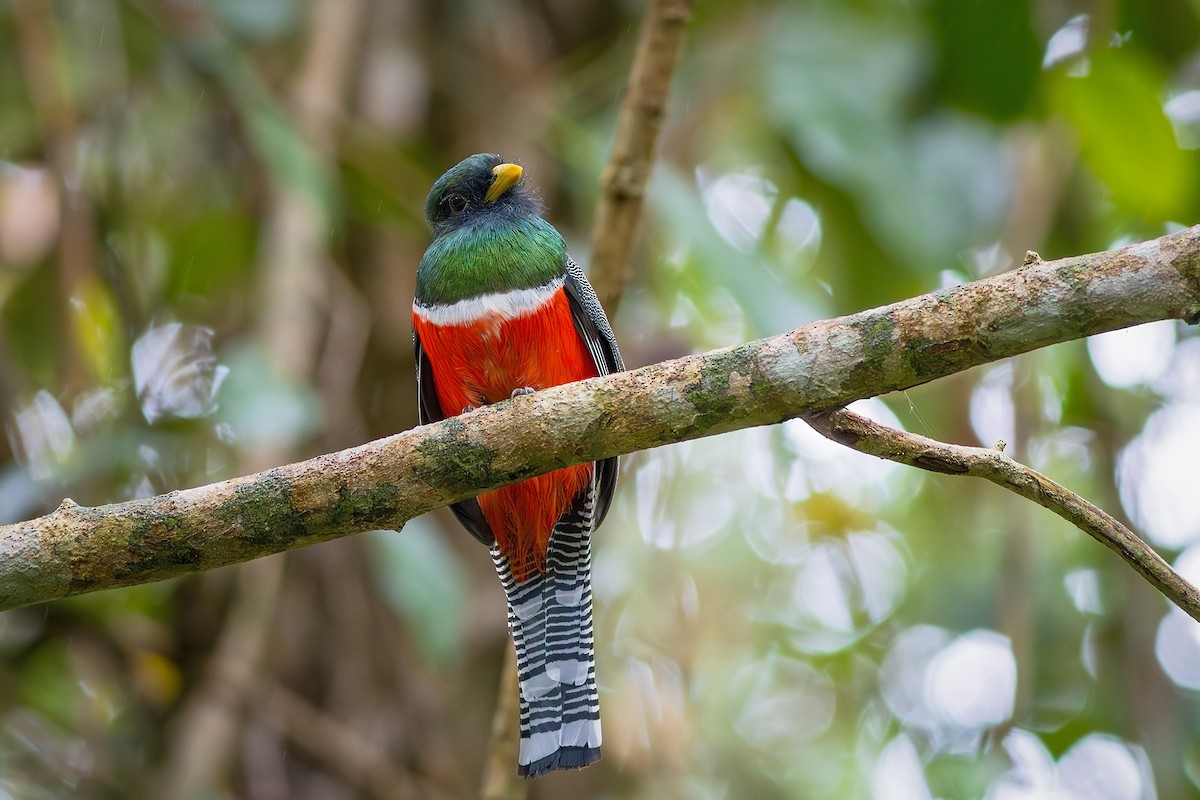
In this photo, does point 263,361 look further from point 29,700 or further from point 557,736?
point 29,700

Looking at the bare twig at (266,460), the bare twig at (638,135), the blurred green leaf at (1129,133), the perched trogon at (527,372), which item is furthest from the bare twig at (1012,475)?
the blurred green leaf at (1129,133)

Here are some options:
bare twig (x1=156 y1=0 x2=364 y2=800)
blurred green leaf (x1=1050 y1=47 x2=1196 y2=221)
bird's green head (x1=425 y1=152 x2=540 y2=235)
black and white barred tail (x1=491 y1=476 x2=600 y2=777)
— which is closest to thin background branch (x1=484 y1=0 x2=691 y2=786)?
black and white barred tail (x1=491 y1=476 x2=600 y2=777)

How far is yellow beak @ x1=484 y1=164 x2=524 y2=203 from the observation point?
3.68m

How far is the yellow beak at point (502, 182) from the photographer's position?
12.1 feet

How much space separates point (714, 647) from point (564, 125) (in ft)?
8.54

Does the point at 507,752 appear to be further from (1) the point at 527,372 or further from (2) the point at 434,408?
(1) the point at 527,372

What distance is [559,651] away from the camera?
11.4 ft

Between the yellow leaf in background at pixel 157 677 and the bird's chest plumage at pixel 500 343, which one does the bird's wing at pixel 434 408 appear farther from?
the yellow leaf in background at pixel 157 677

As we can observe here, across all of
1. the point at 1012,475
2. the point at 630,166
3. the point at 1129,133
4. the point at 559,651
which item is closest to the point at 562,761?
the point at 559,651

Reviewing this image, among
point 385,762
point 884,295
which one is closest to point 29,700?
point 385,762

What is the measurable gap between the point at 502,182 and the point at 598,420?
1514 millimetres

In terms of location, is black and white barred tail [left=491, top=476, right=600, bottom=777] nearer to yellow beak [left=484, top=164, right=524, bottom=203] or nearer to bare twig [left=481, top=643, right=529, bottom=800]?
bare twig [left=481, top=643, right=529, bottom=800]

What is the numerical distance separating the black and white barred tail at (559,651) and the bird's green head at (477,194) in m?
0.85

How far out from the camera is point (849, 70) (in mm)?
4488
